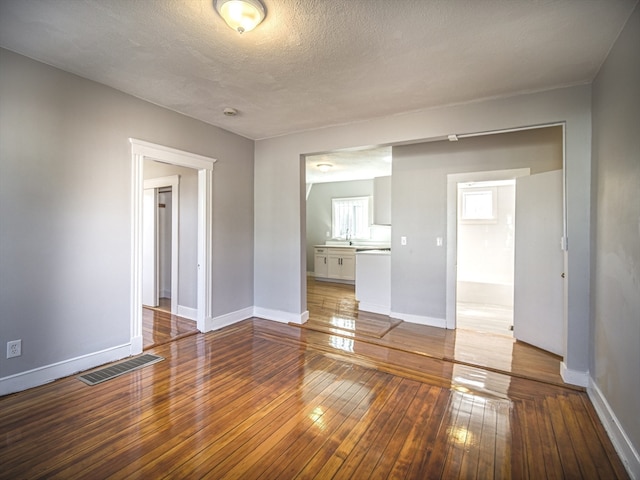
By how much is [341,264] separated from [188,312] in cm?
395

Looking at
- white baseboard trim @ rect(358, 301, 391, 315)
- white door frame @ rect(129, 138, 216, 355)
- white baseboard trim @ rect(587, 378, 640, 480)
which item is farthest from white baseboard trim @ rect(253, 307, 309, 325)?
white baseboard trim @ rect(587, 378, 640, 480)

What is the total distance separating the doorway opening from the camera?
17.7 ft

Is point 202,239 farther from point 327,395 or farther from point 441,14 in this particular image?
point 441,14

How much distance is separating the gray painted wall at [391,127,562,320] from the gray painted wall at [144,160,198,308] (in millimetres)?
2864

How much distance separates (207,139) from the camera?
397 cm

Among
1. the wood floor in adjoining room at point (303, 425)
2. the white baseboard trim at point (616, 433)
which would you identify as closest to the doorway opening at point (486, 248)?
the white baseboard trim at point (616, 433)

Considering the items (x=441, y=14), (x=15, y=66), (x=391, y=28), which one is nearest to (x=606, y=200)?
(x=441, y=14)

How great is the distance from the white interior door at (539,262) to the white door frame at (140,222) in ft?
12.4

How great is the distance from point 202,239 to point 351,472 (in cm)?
314

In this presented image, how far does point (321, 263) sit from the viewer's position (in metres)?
7.98

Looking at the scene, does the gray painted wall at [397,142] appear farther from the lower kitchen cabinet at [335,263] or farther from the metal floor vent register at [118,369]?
the lower kitchen cabinet at [335,263]

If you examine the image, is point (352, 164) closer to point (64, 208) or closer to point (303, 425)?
point (64, 208)

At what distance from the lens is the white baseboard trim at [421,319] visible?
4227 mm

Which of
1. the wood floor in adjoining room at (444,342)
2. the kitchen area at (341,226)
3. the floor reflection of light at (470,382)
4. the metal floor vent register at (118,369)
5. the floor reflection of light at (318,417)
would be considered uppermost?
the kitchen area at (341,226)
